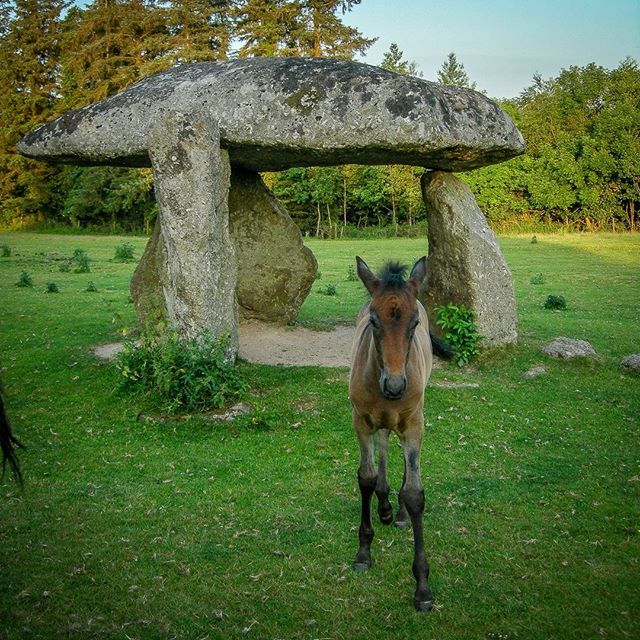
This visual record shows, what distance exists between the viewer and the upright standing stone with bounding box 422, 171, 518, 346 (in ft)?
36.3

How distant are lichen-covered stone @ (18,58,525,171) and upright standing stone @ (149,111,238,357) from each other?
39 cm

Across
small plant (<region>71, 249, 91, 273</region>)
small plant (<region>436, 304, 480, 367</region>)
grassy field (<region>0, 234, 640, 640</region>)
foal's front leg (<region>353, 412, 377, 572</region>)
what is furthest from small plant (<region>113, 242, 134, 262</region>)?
foal's front leg (<region>353, 412, 377, 572</region>)

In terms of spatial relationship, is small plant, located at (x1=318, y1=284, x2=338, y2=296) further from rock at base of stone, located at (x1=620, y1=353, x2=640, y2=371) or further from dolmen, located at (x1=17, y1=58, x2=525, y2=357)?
rock at base of stone, located at (x1=620, y1=353, x2=640, y2=371)

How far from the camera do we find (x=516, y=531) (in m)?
5.73

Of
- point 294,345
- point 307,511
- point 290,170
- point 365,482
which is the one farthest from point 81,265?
point 290,170

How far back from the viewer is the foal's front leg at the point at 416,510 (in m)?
4.70

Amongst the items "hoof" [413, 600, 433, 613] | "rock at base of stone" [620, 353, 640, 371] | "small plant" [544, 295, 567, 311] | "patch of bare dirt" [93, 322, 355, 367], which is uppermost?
"small plant" [544, 295, 567, 311]

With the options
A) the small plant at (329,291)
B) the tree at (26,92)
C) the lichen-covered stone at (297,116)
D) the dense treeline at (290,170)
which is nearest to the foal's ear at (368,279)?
the lichen-covered stone at (297,116)

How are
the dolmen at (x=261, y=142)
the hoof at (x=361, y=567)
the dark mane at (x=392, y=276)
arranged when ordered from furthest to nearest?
the dolmen at (x=261, y=142), the hoof at (x=361, y=567), the dark mane at (x=392, y=276)

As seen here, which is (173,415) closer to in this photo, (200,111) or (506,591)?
(200,111)

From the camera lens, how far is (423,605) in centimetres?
462

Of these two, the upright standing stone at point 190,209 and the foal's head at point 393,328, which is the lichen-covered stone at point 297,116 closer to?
the upright standing stone at point 190,209

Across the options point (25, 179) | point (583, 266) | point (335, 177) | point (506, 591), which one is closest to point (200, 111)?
point (506, 591)

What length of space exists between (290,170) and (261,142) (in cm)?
3626
